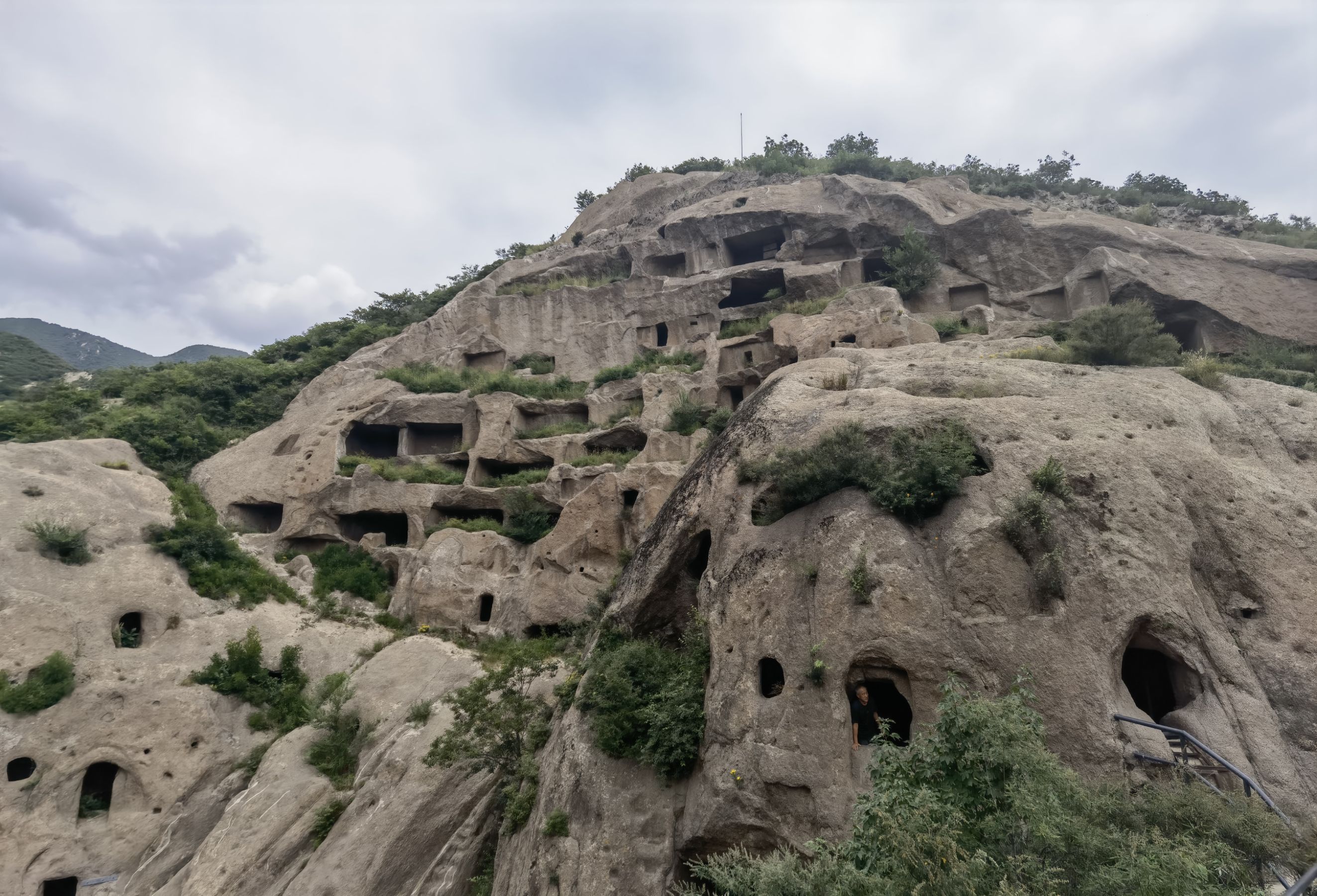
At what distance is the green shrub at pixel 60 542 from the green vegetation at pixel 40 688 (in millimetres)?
2703

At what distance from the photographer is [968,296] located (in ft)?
96.1

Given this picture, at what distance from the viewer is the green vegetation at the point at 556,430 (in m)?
25.5

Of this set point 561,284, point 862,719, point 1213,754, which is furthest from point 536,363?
point 1213,754

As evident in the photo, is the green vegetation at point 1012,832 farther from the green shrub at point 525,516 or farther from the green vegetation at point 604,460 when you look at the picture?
the green vegetation at point 604,460

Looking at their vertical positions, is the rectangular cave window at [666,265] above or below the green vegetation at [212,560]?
above

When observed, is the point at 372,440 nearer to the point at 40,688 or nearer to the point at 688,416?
the point at 688,416

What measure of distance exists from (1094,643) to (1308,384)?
36.9ft

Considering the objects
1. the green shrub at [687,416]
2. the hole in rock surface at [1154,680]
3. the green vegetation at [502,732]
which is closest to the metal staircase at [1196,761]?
the hole in rock surface at [1154,680]

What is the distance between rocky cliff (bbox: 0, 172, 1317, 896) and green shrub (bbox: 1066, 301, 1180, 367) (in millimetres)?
1821

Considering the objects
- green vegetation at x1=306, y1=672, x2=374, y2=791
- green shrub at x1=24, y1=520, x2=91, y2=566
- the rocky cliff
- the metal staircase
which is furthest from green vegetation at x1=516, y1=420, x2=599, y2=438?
the metal staircase

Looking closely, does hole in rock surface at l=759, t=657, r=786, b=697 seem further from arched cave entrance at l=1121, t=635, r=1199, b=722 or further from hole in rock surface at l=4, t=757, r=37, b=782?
hole in rock surface at l=4, t=757, r=37, b=782

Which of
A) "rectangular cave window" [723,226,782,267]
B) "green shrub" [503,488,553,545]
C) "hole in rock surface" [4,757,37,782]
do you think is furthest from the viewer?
"rectangular cave window" [723,226,782,267]

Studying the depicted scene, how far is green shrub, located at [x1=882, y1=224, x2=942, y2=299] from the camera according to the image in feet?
94.2

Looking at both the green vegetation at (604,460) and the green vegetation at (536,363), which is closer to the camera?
the green vegetation at (604,460)
